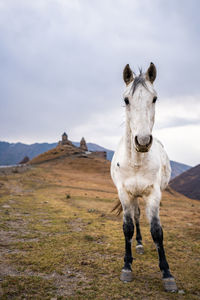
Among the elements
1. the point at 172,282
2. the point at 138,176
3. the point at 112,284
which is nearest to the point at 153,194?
the point at 138,176

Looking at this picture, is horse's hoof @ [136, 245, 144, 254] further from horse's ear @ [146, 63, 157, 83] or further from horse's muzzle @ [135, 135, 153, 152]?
horse's ear @ [146, 63, 157, 83]

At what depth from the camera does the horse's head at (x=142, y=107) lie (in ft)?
8.98

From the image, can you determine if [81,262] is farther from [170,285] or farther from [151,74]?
[151,74]

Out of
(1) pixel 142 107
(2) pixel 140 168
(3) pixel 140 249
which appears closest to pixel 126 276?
(3) pixel 140 249

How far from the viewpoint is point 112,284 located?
3.17 meters

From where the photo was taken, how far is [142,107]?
2947 millimetres

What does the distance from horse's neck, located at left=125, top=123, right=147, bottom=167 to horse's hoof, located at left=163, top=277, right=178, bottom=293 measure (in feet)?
6.37

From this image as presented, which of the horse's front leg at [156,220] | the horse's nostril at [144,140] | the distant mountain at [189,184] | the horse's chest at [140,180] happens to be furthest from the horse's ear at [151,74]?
the distant mountain at [189,184]

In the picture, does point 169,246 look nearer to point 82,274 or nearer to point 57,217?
point 82,274

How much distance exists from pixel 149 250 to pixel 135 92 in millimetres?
4007

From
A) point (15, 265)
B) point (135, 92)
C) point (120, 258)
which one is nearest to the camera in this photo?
point (135, 92)

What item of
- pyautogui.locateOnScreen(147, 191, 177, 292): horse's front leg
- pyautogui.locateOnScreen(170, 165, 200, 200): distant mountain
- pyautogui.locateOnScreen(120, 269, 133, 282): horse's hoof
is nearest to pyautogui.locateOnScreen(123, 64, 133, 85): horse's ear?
pyautogui.locateOnScreen(147, 191, 177, 292): horse's front leg

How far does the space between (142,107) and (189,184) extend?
6272 cm

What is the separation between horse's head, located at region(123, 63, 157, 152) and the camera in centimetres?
274
